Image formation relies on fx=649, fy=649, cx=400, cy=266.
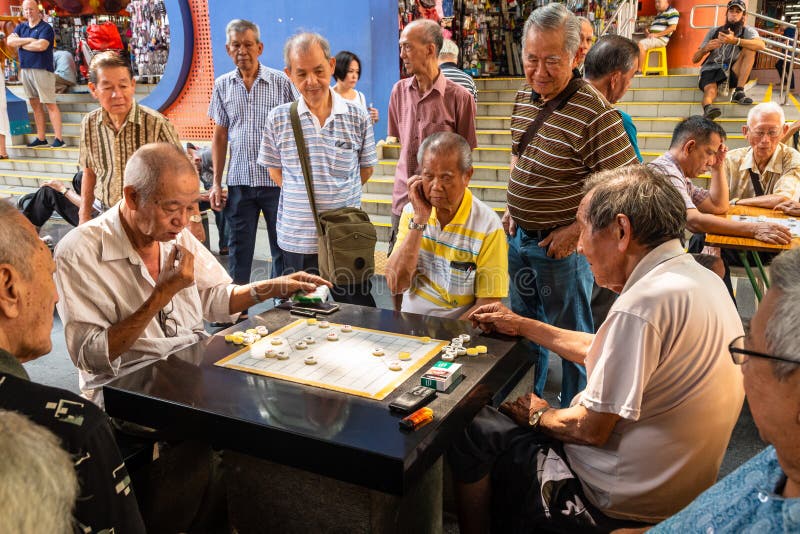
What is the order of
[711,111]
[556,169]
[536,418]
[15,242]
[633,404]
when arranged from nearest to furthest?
[15,242]
[633,404]
[536,418]
[556,169]
[711,111]

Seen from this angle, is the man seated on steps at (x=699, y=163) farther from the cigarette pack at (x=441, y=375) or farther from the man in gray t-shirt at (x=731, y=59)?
the man in gray t-shirt at (x=731, y=59)

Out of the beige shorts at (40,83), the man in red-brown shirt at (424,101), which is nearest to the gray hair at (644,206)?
the man in red-brown shirt at (424,101)

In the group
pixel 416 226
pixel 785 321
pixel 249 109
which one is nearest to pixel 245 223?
pixel 249 109

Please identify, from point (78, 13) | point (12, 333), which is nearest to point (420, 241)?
point (12, 333)

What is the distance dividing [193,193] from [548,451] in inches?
58.0

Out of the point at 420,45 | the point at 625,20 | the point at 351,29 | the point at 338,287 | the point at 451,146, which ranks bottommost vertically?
the point at 338,287

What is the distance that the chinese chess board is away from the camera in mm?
1885

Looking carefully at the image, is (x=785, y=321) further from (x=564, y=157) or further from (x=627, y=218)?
(x=564, y=157)

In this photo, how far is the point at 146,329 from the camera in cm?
230

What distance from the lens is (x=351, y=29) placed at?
307 inches

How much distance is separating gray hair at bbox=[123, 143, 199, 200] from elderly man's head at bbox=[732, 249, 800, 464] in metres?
1.84

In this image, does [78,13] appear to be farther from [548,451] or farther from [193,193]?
[548,451]

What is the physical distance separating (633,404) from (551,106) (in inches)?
67.9

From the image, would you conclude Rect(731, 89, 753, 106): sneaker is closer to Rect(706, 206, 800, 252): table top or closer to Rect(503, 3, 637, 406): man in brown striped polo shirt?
Rect(706, 206, 800, 252): table top
